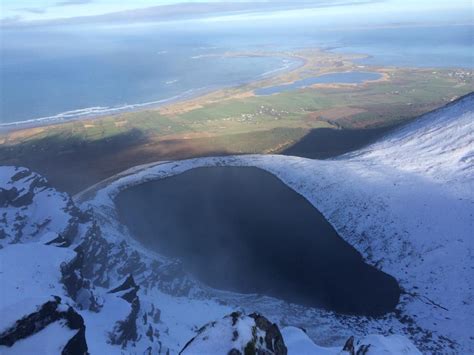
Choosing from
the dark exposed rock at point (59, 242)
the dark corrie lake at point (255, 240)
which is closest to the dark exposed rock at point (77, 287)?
the dark exposed rock at point (59, 242)

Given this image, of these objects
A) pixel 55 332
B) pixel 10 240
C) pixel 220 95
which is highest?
pixel 55 332

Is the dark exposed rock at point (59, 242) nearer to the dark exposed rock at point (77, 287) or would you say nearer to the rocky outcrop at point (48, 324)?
the dark exposed rock at point (77, 287)

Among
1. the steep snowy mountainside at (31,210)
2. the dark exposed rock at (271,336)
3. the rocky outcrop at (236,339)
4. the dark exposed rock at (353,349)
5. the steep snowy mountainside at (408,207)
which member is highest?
the rocky outcrop at (236,339)

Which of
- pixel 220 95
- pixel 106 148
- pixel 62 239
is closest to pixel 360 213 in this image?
pixel 62 239

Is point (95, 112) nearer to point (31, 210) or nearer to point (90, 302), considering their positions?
point (31, 210)

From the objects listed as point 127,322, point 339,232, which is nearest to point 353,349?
point 127,322

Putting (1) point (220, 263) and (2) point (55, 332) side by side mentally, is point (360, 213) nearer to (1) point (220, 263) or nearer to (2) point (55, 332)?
(1) point (220, 263)
